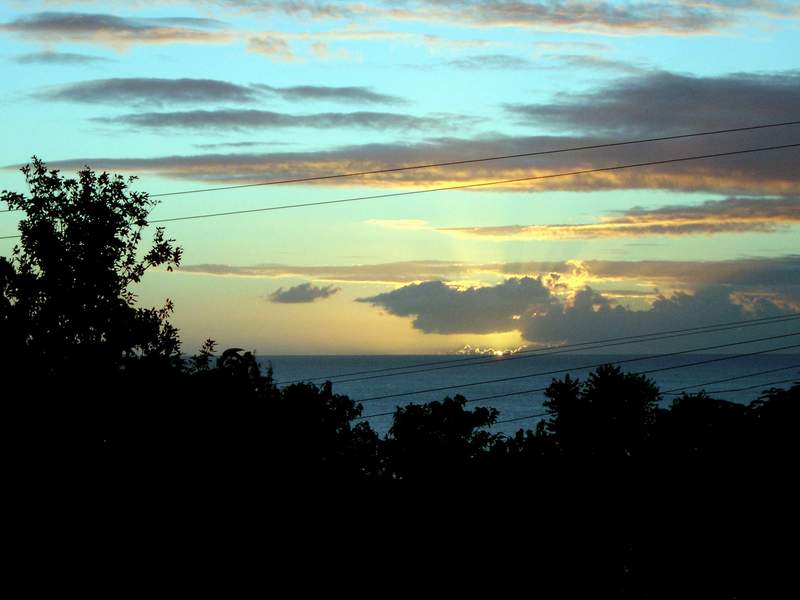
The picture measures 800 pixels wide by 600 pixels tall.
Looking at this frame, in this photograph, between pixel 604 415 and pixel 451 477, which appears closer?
pixel 451 477

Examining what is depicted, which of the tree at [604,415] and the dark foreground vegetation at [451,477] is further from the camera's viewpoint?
the tree at [604,415]

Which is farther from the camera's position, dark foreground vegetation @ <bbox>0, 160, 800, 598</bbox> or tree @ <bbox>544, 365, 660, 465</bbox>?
tree @ <bbox>544, 365, 660, 465</bbox>

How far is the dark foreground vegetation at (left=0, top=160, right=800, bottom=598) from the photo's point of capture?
1038 inches

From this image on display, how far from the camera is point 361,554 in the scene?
2756 cm

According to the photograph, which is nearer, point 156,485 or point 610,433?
point 156,485

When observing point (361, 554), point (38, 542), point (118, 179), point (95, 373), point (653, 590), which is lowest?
point (653, 590)

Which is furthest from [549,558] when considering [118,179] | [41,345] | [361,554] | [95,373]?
[118,179]

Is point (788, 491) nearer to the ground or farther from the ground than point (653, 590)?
farther from the ground

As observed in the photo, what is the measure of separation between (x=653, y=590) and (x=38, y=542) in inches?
634

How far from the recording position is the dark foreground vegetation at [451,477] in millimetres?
26375

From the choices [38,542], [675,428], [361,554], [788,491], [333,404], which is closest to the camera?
[38,542]

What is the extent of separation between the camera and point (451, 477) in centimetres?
3116

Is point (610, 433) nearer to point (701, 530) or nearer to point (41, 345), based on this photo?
point (701, 530)

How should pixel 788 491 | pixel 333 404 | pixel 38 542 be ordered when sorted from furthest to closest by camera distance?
pixel 333 404
pixel 788 491
pixel 38 542
